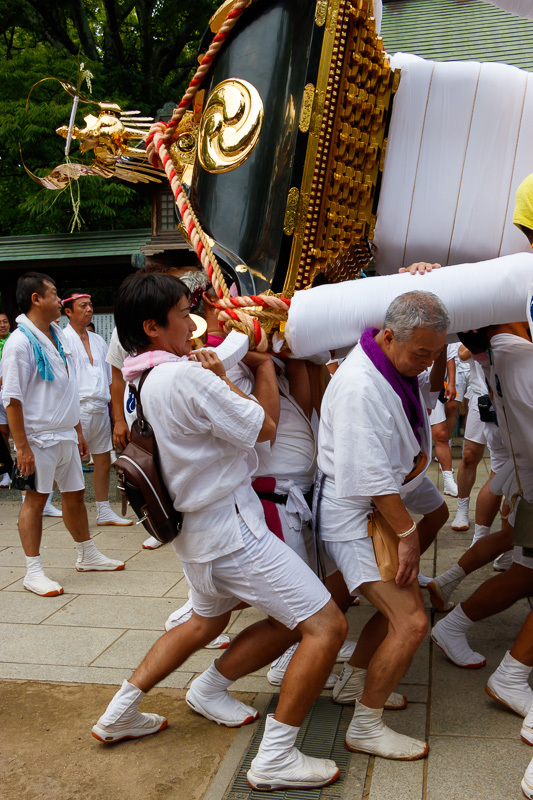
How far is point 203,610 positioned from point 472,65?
236 cm

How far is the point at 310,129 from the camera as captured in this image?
271 cm

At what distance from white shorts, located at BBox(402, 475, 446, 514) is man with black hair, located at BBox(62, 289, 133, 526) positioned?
3.14m

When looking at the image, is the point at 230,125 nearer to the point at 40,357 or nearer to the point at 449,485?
the point at 40,357

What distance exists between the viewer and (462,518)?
17.9ft

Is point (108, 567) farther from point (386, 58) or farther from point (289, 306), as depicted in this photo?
point (386, 58)

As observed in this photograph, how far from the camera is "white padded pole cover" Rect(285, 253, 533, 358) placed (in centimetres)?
253

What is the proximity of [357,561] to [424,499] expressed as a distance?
43.3 inches

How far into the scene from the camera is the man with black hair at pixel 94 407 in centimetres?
599

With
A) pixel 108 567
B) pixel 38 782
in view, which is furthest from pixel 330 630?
pixel 108 567

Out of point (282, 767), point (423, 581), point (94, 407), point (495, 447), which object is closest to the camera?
point (282, 767)

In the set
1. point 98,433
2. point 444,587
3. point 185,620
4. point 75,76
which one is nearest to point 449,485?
point 444,587

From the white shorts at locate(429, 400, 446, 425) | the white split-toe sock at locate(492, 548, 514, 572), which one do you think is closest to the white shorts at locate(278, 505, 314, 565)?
the white split-toe sock at locate(492, 548, 514, 572)

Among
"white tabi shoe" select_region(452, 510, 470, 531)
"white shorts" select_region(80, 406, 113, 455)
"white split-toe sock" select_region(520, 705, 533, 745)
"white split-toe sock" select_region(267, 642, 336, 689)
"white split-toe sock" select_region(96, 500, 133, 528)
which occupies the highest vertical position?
"white split-toe sock" select_region(520, 705, 533, 745)

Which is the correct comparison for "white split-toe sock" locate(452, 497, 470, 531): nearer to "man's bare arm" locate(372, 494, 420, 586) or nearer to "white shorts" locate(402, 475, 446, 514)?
"white shorts" locate(402, 475, 446, 514)
